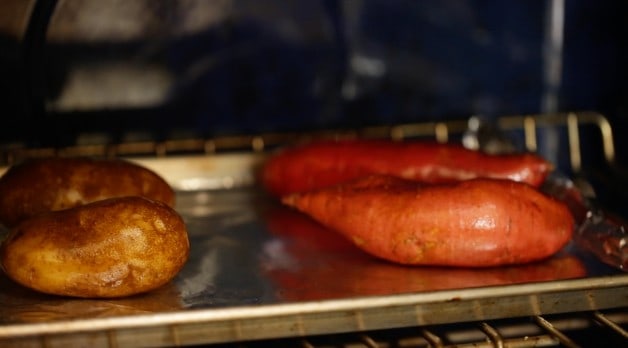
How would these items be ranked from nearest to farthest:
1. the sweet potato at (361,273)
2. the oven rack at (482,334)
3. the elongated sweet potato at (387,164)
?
the sweet potato at (361,273) → the oven rack at (482,334) → the elongated sweet potato at (387,164)

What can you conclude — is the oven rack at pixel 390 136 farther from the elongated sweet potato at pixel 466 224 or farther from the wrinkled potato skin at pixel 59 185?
the elongated sweet potato at pixel 466 224

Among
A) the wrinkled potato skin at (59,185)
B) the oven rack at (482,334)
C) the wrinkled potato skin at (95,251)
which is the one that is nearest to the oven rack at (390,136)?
the wrinkled potato skin at (59,185)

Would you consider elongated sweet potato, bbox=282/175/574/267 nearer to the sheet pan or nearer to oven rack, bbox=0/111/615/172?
the sheet pan

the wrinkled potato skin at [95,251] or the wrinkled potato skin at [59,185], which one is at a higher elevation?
the wrinkled potato skin at [59,185]

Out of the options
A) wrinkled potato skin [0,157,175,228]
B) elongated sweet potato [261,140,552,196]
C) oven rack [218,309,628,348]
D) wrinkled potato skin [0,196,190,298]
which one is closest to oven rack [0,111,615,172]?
elongated sweet potato [261,140,552,196]

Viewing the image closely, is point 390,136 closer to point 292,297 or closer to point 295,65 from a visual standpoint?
point 295,65

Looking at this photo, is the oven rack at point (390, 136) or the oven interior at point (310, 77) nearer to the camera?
the oven interior at point (310, 77)

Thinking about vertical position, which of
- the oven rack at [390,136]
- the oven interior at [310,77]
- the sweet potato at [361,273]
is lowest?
the sweet potato at [361,273]

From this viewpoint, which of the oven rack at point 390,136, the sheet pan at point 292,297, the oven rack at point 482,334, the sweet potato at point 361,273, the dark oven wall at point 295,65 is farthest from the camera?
the oven rack at point 390,136
